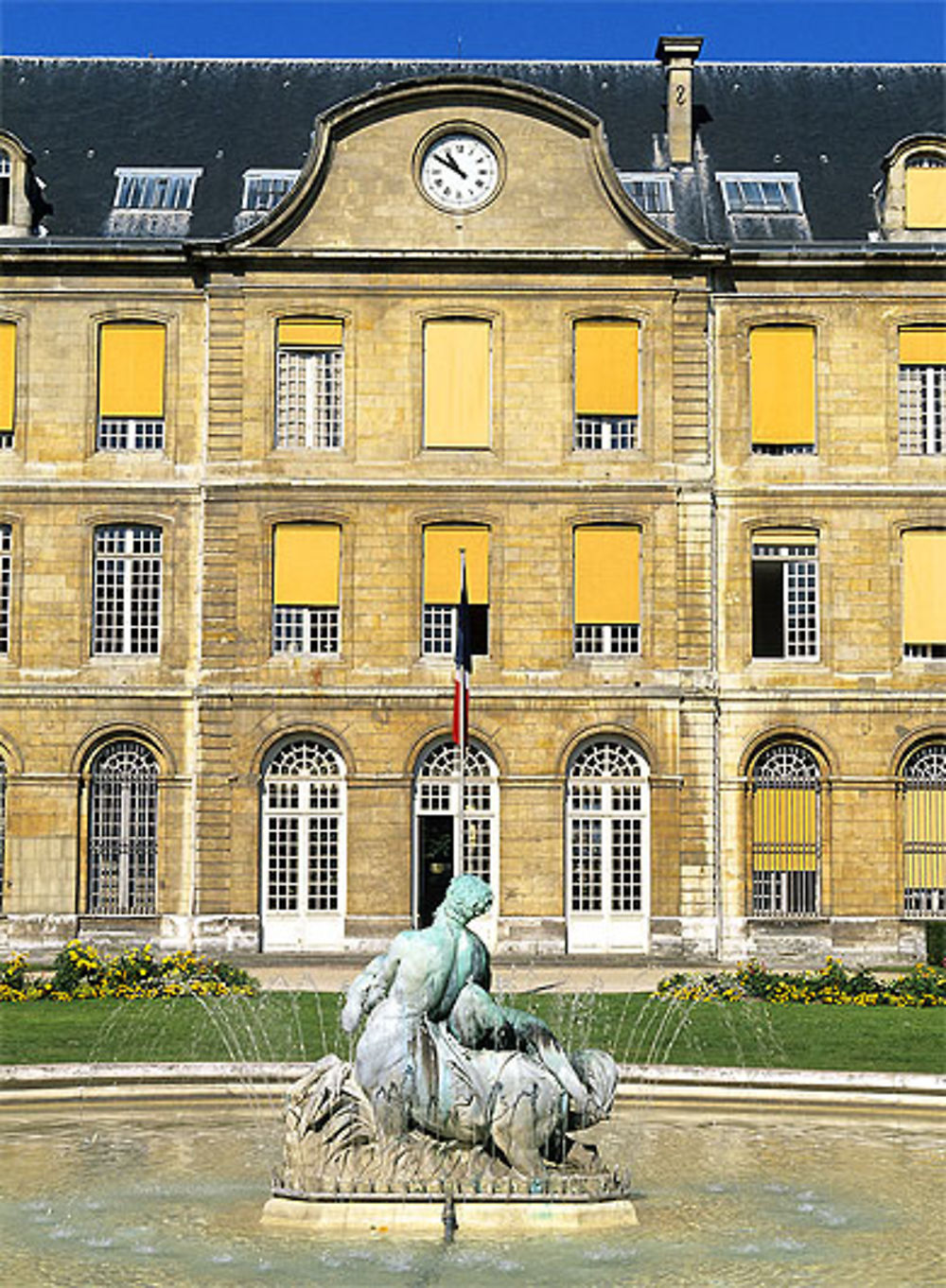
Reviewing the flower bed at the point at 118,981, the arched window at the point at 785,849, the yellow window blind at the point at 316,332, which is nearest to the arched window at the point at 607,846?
the arched window at the point at 785,849

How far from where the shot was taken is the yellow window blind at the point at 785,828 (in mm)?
34438

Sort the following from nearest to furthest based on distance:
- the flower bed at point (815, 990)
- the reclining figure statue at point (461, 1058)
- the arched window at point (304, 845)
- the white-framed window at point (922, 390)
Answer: the reclining figure statue at point (461, 1058), the flower bed at point (815, 990), the arched window at point (304, 845), the white-framed window at point (922, 390)

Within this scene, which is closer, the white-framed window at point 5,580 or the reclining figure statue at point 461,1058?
the reclining figure statue at point 461,1058

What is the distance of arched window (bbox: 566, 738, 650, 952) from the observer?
111 ft

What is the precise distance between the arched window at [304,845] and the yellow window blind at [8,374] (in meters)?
6.98

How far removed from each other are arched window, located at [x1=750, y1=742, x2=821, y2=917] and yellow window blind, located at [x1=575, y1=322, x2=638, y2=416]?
20.9ft

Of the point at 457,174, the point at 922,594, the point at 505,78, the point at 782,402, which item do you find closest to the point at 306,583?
the point at 457,174

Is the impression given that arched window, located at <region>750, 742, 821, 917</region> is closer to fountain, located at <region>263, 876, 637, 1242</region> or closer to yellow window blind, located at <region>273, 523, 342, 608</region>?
yellow window blind, located at <region>273, 523, 342, 608</region>

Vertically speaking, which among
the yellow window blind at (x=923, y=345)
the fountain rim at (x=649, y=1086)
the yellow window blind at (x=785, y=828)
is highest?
the yellow window blind at (x=923, y=345)

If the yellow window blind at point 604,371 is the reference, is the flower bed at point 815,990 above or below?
below

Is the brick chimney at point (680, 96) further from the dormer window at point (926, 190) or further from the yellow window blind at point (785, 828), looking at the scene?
the yellow window blind at point (785, 828)

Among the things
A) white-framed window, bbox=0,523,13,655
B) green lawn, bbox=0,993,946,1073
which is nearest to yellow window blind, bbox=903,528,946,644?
green lawn, bbox=0,993,946,1073

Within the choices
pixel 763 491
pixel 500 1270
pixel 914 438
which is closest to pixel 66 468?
pixel 763 491

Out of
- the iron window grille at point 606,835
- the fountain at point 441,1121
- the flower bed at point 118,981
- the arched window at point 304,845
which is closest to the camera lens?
the fountain at point 441,1121
